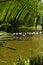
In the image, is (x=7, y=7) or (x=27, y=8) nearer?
(x=7, y=7)

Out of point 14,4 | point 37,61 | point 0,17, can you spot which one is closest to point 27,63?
point 0,17

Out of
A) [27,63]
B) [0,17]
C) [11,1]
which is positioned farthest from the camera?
[27,63]

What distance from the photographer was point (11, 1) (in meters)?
1.39

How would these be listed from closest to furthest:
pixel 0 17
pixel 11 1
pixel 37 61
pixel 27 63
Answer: pixel 11 1 < pixel 0 17 < pixel 27 63 < pixel 37 61

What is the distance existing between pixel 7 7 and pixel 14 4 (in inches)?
2.5

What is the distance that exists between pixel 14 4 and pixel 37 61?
2.07m

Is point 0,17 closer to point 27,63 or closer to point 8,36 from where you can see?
point 8,36

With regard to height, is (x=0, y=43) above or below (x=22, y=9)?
below

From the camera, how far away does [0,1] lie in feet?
4.80

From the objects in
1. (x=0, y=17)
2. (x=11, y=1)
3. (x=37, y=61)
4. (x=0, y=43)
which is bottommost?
(x=37, y=61)

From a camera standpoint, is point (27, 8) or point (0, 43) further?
point (27, 8)

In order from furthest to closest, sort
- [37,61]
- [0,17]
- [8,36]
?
[37,61] < [0,17] < [8,36]

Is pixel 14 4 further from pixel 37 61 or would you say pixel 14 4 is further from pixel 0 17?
pixel 37 61

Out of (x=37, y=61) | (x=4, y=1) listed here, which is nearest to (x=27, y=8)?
(x=4, y=1)
